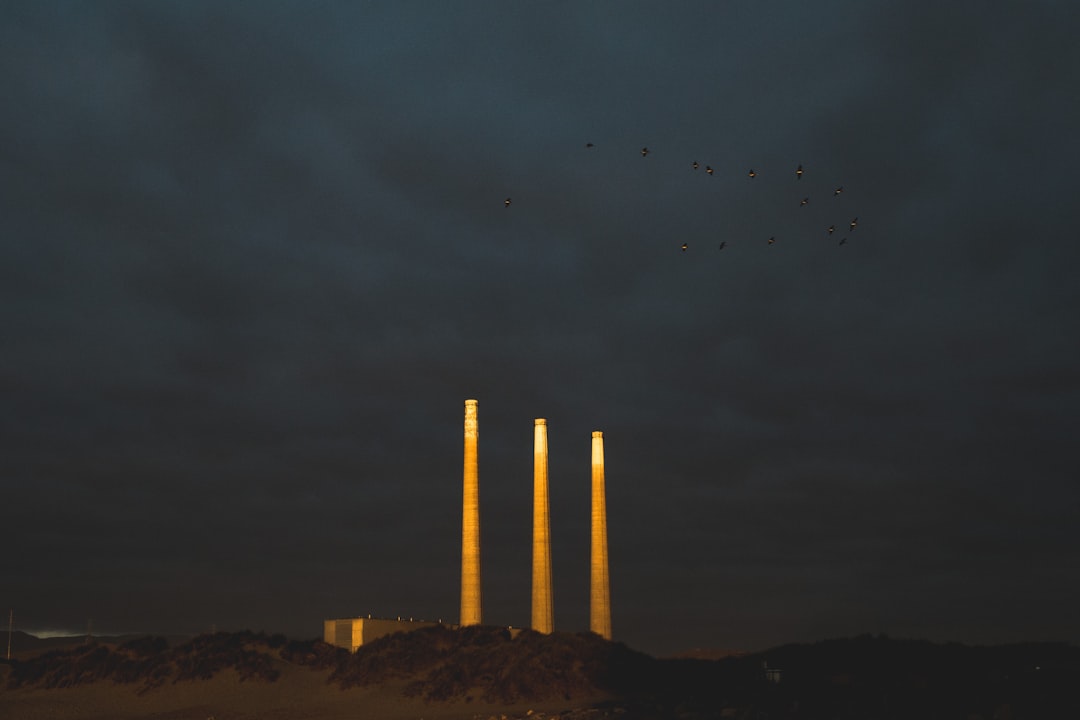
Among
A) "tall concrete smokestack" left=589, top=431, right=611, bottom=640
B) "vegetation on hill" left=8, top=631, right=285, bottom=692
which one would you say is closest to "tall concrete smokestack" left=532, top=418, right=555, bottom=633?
"tall concrete smokestack" left=589, top=431, right=611, bottom=640

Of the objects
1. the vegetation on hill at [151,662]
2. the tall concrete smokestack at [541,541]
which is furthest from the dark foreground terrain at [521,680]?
the tall concrete smokestack at [541,541]

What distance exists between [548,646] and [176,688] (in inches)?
850

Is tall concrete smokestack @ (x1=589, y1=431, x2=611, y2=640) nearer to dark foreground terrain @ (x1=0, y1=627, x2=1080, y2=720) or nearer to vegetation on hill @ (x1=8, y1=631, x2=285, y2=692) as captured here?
dark foreground terrain @ (x1=0, y1=627, x2=1080, y2=720)

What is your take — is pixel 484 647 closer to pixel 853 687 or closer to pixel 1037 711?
pixel 853 687

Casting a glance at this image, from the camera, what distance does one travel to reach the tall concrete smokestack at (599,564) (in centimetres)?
8775

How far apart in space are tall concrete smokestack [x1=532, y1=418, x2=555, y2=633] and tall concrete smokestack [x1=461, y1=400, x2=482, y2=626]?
19.4ft

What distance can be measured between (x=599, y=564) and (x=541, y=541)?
5233 mm

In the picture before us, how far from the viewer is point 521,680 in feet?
172

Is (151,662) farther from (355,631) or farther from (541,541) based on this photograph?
(541,541)

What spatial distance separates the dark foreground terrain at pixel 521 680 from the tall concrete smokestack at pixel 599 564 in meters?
16.7

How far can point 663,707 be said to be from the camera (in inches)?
1674

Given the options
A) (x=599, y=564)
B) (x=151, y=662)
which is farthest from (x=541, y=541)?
(x=151, y=662)

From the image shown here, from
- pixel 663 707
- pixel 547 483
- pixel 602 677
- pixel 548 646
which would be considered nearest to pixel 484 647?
pixel 548 646

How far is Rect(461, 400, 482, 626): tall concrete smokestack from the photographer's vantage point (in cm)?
8241
